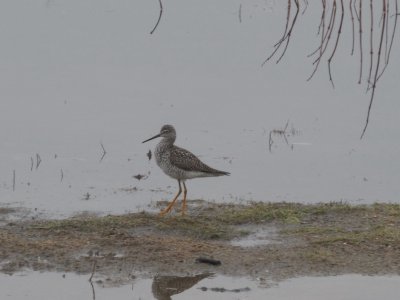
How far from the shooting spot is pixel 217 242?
25.7 ft

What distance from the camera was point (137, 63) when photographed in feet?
49.1

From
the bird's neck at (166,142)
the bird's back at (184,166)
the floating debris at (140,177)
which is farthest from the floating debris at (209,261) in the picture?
the floating debris at (140,177)

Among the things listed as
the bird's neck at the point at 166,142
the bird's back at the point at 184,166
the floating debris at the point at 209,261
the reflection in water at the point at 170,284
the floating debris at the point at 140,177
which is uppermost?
the bird's neck at the point at 166,142

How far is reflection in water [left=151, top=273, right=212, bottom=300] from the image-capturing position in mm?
6568

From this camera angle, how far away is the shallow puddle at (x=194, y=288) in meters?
6.48

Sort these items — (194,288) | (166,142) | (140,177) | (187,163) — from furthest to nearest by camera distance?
1. (140,177)
2. (166,142)
3. (187,163)
4. (194,288)

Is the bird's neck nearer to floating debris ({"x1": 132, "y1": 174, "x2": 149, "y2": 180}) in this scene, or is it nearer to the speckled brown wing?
the speckled brown wing

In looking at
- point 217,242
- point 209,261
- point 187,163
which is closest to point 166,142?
point 187,163

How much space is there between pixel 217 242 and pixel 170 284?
3.87 ft

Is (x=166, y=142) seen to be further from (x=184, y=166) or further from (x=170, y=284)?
(x=170, y=284)

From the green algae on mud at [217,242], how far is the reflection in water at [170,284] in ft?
0.37

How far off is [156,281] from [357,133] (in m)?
6.55

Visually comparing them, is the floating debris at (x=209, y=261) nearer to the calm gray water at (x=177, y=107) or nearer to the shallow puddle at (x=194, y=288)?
the shallow puddle at (x=194, y=288)

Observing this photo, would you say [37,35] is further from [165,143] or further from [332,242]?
[332,242]
